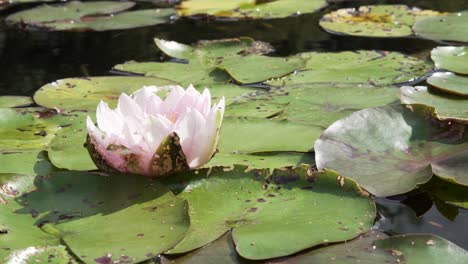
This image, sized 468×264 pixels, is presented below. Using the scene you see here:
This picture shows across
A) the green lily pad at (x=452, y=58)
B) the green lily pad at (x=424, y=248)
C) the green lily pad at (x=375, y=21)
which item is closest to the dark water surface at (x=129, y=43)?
the green lily pad at (x=375, y=21)

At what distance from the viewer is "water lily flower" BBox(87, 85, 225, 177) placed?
114 cm

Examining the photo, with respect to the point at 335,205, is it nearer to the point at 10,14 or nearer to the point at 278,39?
the point at 278,39

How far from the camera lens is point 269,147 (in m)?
1.37

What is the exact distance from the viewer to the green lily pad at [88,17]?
2.91 metres

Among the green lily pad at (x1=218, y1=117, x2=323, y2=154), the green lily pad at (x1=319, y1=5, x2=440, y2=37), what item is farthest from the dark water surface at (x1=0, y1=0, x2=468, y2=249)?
the green lily pad at (x1=218, y1=117, x2=323, y2=154)

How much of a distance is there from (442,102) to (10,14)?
2.45m

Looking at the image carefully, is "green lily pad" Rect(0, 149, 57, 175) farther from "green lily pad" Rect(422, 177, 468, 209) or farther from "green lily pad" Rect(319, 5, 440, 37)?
"green lily pad" Rect(319, 5, 440, 37)

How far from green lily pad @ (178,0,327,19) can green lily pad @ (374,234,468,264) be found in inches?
80.7

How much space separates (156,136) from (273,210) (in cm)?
24

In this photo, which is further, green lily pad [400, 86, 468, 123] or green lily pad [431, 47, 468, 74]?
green lily pad [431, 47, 468, 74]

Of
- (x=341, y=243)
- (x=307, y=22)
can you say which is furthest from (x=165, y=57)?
(x=341, y=243)

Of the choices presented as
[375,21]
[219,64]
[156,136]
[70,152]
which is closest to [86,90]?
[219,64]

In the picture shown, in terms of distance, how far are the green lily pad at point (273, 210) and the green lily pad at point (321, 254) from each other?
1 centimetres

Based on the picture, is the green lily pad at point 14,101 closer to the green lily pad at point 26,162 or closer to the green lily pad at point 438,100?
the green lily pad at point 26,162
